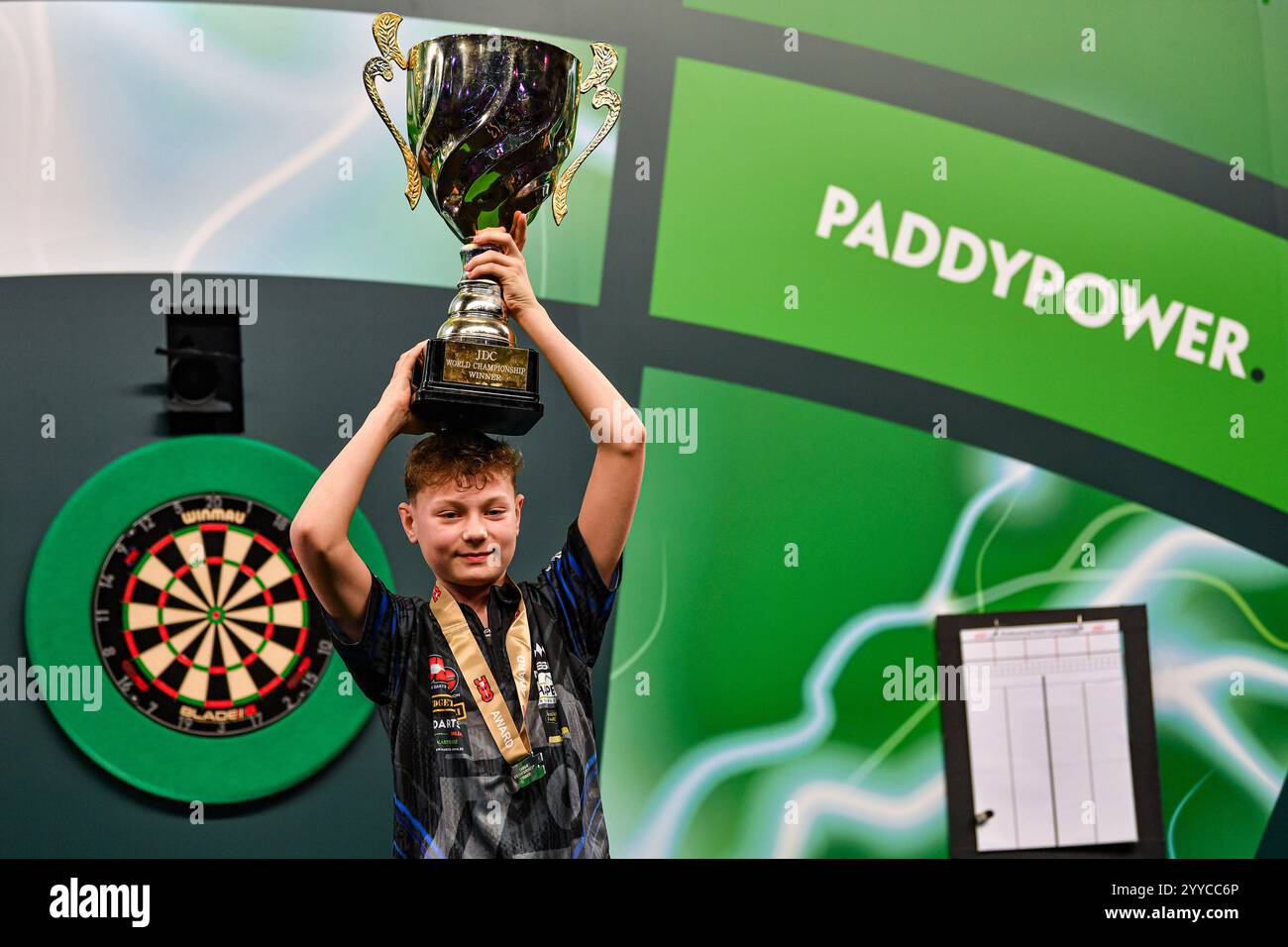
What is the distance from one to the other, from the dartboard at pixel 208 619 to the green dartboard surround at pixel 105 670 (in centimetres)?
2

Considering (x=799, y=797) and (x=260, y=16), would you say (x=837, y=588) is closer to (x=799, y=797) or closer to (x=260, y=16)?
(x=799, y=797)

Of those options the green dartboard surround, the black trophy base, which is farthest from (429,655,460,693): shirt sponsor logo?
the green dartboard surround

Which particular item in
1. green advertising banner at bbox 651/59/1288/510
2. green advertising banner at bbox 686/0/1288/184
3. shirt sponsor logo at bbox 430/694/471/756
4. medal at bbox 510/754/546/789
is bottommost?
medal at bbox 510/754/546/789

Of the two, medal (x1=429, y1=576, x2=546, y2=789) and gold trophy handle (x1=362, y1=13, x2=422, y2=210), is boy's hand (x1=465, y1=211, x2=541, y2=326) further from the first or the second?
medal (x1=429, y1=576, x2=546, y2=789)

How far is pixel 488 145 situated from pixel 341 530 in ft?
2.37

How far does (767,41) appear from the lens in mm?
3512

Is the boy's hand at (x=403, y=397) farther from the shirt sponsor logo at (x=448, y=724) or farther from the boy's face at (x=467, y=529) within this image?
the shirt sponsor logo at (x=448, y=724)

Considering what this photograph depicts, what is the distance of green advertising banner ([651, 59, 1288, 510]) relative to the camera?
3.48 metres

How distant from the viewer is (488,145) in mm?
2355

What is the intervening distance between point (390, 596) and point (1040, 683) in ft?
6.15

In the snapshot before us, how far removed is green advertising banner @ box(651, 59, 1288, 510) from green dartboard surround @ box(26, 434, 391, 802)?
3.44ft

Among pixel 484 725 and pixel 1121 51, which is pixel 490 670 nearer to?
pixel 484 725

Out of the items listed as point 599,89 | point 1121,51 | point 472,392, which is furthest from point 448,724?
point 1121,51
